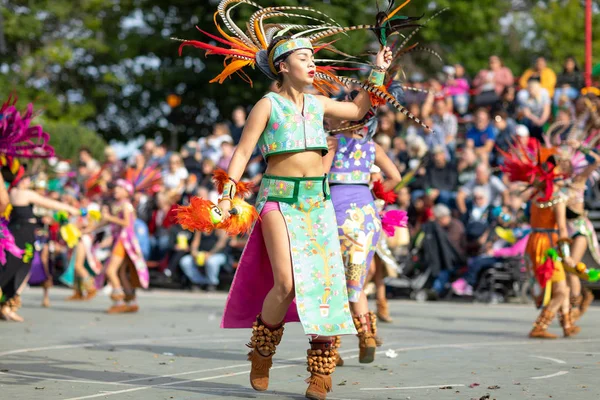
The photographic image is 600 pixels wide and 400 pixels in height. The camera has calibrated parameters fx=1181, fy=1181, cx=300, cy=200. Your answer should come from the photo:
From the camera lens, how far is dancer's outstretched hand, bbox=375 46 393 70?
7.91 meters

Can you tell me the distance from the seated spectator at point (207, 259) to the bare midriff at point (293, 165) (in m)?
12.5

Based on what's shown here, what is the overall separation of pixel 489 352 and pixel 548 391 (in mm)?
2556

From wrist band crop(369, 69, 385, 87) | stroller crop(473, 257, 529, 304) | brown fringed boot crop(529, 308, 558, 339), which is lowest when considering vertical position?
brown fringed boot crop(529, 308, 558, 339)

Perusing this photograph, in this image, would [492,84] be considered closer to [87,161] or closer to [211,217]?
[87,161]

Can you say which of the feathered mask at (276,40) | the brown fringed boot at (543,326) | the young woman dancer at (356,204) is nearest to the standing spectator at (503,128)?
the brown fringed boot at (543,326)

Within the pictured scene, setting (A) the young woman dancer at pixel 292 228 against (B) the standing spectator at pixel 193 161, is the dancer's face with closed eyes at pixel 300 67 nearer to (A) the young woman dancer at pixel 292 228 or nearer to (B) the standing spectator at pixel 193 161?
(A) the young woman dancer at pixel 292 228

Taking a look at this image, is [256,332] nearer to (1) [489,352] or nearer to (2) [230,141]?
(1) [489,352]

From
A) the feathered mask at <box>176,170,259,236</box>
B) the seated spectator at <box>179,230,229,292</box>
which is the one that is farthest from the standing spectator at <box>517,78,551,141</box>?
the feathered mask at <box>176,170,259,236</box>

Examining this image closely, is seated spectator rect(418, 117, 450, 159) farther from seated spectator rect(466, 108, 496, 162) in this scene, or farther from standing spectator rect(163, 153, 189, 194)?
standing spectator rect(163, 153, 189, 194)

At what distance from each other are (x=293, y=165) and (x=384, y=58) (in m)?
1.01

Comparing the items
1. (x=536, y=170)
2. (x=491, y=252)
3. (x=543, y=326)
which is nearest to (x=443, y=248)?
(x=491, y=252)

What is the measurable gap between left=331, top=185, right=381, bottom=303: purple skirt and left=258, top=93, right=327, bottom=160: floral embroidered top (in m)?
2.01

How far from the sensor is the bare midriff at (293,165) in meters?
7.62

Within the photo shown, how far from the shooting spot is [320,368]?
7457 millimetres
